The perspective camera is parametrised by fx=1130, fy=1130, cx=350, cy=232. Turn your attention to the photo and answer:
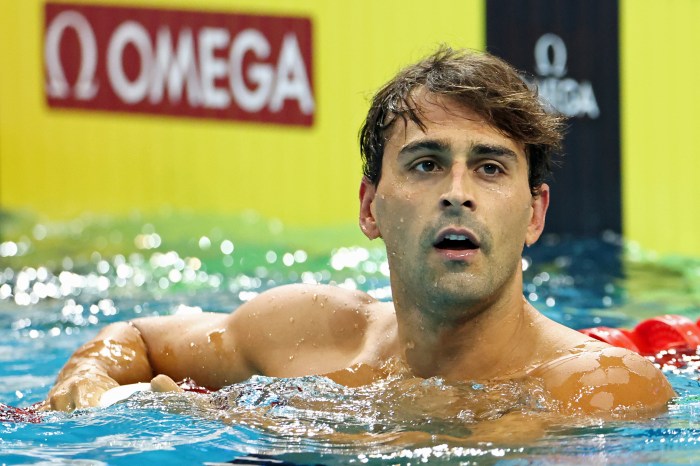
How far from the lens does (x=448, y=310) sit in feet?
8.00

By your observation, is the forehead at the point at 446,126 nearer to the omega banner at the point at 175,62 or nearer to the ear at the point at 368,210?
the ear at the point at 368,210

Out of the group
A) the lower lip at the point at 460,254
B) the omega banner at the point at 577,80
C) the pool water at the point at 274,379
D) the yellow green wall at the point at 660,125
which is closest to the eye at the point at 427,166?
the lower lip at the point at 460,254

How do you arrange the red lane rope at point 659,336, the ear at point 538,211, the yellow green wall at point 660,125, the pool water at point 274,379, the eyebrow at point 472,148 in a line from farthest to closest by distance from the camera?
the yellow green wall at point 660,125 < the red lane rope at point 659,336 < the ear at point 538,211 < the eyebrow at point 472,148 < the pool water at point 274,379

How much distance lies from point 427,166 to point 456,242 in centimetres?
18

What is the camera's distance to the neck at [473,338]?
2.48 m

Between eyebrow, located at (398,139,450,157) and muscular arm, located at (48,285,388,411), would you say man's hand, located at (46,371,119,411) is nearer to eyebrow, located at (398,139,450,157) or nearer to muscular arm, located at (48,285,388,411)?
muscular arm, located at (48,285,388,411)

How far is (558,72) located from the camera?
7.14 m

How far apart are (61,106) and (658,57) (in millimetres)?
3829

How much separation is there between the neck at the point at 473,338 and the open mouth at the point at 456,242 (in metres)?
0.15

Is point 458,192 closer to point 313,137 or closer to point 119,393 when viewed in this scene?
point 119,393

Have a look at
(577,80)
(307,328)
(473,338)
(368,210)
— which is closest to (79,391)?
(307,328)

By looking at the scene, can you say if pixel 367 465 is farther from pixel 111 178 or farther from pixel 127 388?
pixel 111 178

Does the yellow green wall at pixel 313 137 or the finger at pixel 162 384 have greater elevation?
the yellow green wall at pixel 313 137

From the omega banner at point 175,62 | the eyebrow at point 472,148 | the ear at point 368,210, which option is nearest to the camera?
the eyebrow at point 472,148
